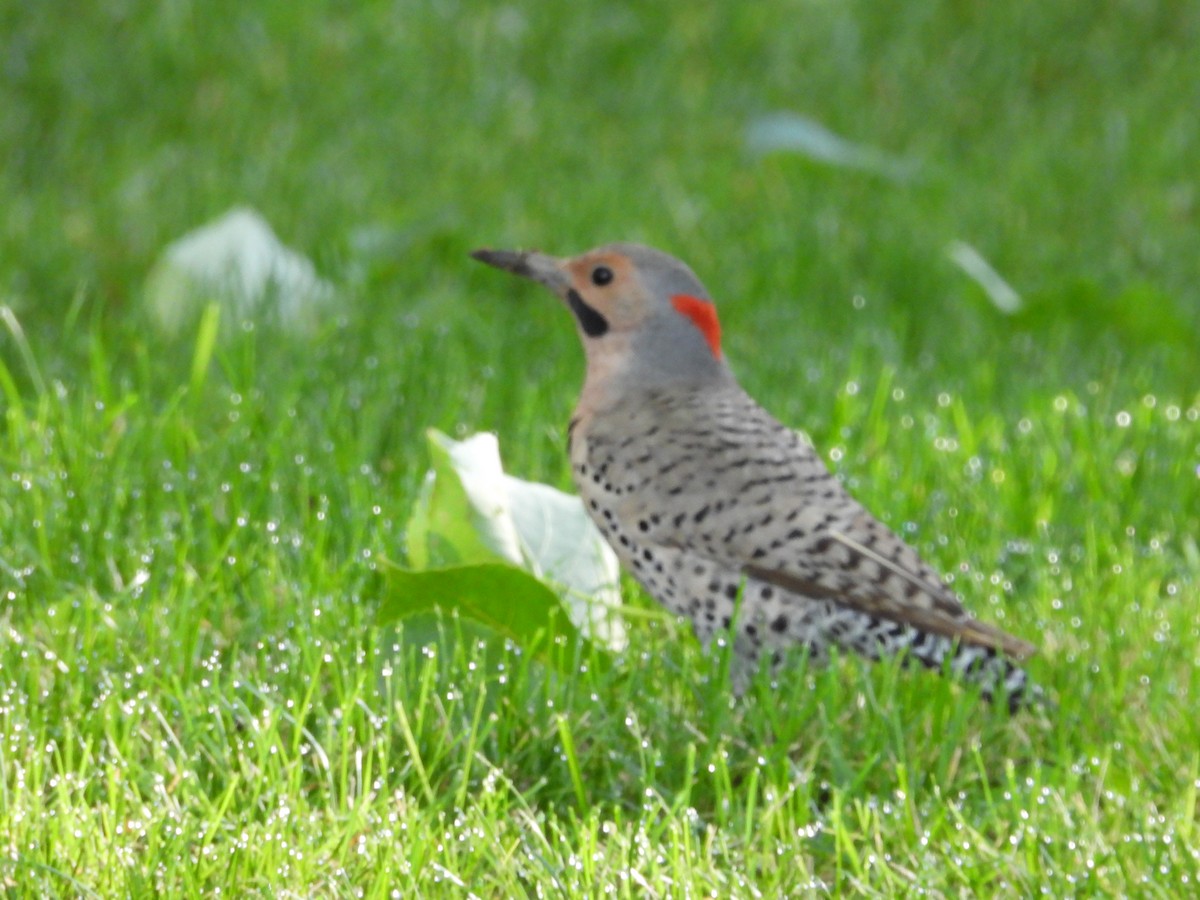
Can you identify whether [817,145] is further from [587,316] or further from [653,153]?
[587,316]

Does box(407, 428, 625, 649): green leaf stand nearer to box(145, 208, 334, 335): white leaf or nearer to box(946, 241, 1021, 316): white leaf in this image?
box(145, 208, 334, 335): white leaf

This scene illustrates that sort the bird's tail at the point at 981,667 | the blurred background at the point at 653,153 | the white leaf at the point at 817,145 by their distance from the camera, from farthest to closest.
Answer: the white leaf at the point at 817,145 < the blurred background at the point at 653,153 < the bird's tail at the point at 981,667

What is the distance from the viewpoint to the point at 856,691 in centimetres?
346

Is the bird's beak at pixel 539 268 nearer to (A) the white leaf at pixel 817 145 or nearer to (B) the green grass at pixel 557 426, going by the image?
(B) the green grass at pixel 557 426

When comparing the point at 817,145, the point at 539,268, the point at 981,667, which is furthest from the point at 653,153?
the point at 981,667

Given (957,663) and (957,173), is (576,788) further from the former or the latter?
(957,173)

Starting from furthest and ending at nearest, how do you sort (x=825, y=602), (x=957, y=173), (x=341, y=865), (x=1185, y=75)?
(x=1185, y=75), (x=957, y=173), (x=825, y=602), (x=341, y=865)

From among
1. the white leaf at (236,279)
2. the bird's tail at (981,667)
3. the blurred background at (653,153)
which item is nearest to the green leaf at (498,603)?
the bird's tail at (981,667)

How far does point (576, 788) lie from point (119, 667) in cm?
89

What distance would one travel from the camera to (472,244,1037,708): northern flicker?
3.43 metres

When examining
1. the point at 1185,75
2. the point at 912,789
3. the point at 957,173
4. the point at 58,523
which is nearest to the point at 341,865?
the point at 912,789

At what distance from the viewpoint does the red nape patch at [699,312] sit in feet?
12.8

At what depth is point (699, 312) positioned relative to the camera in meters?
3.92

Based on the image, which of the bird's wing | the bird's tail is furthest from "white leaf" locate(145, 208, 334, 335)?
the bird's tail
